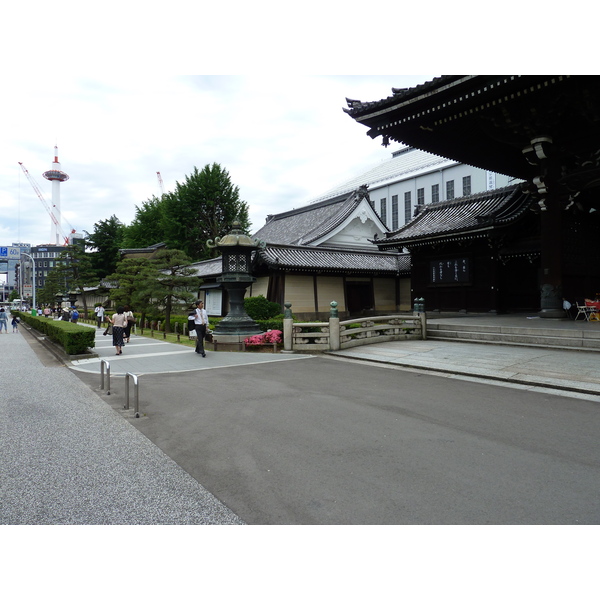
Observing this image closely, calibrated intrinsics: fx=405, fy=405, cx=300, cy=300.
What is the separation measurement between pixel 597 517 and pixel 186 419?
515 centimetres

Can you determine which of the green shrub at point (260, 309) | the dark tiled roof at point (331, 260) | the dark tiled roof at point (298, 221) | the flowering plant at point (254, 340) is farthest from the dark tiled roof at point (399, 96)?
the dark tiled roof at point (298, 221)

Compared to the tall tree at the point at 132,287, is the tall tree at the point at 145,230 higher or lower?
higher

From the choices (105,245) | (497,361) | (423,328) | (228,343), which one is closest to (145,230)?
(105,245)

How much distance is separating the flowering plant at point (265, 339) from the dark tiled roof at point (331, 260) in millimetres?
7064

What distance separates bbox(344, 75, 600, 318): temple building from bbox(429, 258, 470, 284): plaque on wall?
0.16ft

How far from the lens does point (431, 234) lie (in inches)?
746

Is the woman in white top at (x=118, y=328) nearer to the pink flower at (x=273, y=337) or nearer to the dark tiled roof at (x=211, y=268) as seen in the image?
the pink flower at (x=273, y=337)

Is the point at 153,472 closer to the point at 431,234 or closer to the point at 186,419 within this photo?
the point at 186,419

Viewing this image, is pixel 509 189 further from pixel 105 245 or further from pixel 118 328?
pixel 105 245

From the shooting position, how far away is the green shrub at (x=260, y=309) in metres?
18.3

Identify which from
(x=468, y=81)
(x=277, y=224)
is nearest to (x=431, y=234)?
(x=468, y=81)

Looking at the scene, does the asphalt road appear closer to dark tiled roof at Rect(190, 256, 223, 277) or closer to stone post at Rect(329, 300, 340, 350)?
stone post at Rect(329, 300, 340, 350)

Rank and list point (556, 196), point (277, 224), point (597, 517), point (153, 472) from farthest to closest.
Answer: point (277, 224), point (556, 196), point (153, 472), point (597, 517)

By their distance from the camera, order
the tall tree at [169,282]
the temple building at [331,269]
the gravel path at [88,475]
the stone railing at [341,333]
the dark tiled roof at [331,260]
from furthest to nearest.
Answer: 1. the temple building at [331,269]
2. the dark tiled roof at [331,260]
3. the tall tree at [169,282]
4. the stone railing at [341,333]
5. the gravel path at [88,475]
